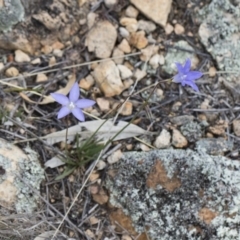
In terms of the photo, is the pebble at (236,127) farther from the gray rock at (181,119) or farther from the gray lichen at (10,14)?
the gray lichen at (10,14)

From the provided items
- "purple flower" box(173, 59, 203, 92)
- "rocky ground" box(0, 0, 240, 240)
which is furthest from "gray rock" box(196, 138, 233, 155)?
"purple flower" box(173, 59, 203, 92)

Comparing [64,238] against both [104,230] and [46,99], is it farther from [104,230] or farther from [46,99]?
[46,99]

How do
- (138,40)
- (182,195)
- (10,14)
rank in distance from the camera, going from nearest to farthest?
1. (182,195)
2. (10,14)
3. (138,40)

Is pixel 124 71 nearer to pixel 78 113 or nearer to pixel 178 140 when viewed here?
pixel 178 140

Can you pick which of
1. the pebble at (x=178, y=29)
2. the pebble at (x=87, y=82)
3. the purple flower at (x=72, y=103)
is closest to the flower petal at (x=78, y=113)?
the purple flower at (x=72, y=103)

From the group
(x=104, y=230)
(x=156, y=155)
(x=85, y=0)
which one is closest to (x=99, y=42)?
(x=85, y=0)

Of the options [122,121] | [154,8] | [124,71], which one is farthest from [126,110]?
A: [154,8]

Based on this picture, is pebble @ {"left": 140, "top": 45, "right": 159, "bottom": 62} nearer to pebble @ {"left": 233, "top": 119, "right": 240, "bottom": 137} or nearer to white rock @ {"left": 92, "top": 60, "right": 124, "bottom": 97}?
white rock @ {"left": 92, "top": 60, "right": 124, "bottom": 97}
